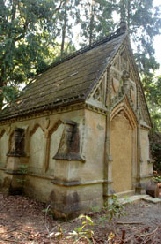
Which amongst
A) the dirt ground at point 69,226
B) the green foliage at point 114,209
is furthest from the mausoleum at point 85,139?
the green foliage at point 114,209

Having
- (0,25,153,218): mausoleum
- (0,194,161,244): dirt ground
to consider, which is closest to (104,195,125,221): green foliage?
(0,194,161,244): dirt ground

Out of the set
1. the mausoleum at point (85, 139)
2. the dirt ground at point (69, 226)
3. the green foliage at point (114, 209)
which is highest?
the mausoleum at point (85, 139)

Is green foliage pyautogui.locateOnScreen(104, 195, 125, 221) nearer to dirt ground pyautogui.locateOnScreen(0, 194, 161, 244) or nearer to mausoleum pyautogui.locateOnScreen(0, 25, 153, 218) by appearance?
dirt ground pyautogui.locateOnScreen(0, 194, 161, 244)

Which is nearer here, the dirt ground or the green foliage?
the dirt ground

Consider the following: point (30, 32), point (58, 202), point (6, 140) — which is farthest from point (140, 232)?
point (30, 32)

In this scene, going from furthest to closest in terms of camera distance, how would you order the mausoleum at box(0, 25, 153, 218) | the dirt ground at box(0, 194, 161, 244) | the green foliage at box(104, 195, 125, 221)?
the mausoleum at box(0, 25, 153, 218) < the green foliage at box(104, 195, 125, 221) < the dirt ground at box(0, 194, 161, 244)

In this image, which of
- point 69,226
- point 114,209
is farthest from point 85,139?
point 69,226

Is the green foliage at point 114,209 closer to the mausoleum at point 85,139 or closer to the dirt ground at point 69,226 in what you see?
the dirt ground at point 69,226

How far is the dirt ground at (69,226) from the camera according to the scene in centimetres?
478

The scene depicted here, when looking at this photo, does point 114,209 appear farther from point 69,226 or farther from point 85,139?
point 85,139

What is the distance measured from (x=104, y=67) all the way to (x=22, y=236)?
659 centimetres

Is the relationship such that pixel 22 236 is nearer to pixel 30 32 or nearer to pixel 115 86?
pixel 115 86

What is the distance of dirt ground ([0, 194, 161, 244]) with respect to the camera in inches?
188

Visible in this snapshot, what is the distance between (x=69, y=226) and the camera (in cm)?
631
